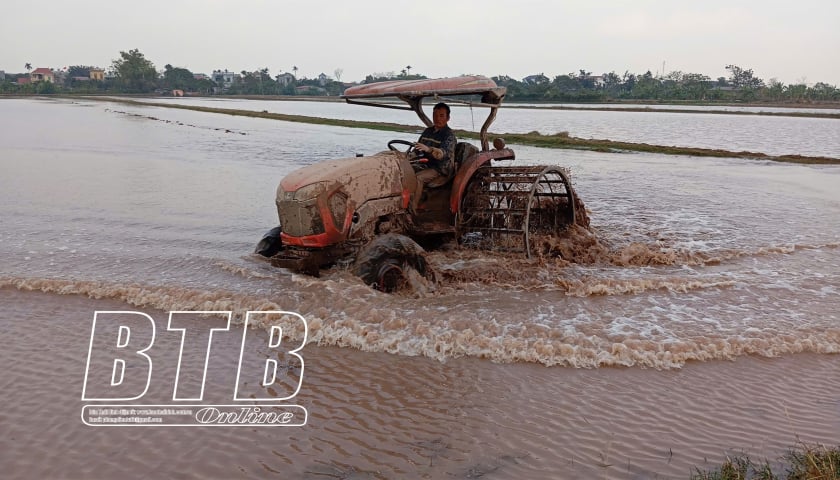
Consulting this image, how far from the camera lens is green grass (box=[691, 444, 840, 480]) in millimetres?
3562

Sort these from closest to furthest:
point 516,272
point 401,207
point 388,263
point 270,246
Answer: point 388,263, point 401,207, point 516,272, point 270,246

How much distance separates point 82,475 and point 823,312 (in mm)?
7100

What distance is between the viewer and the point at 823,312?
695 cm

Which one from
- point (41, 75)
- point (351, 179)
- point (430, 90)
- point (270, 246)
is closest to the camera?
point (351, 179)

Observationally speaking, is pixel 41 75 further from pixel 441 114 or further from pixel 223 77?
pixel 441 114

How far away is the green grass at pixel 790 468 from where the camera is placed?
3562 millimetres

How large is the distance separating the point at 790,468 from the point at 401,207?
511 centimetres

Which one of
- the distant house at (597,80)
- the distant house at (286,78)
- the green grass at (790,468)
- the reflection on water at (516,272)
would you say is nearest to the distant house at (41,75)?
the distant house at (286,78)

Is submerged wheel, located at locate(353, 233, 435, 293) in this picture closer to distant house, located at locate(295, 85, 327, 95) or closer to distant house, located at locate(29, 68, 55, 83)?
distant house, located at locate(295, 85, 327, 95)

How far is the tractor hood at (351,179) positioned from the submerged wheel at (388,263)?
679 mm

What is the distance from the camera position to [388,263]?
22.6 feet

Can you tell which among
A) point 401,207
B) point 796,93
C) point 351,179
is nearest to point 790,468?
point 351,179

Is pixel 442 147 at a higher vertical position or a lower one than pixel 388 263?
higher

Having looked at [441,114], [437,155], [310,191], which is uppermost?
[441,114]
